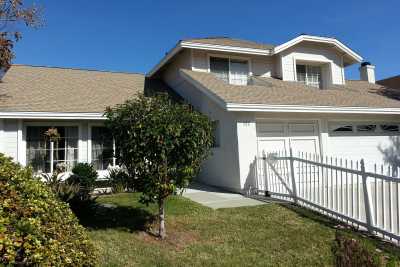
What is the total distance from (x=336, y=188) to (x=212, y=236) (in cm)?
334

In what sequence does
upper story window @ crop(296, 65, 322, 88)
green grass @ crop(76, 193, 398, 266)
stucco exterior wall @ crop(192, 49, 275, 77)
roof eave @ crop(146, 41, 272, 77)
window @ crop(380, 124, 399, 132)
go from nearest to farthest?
green grass @ crop(76, 193, 398, 266), roof eave @ crop(146, 41, 272, 77), window @ crop(380, 124, 399, 132), stucco exterior wall @ crop(192, 49, 275, 77), upper story window @ crop(296, 65, 322, 88)

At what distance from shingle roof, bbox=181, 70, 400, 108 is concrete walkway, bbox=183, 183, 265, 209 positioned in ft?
10.0

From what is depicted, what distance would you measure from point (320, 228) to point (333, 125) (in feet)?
24.1

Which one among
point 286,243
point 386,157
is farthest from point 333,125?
point 286,243

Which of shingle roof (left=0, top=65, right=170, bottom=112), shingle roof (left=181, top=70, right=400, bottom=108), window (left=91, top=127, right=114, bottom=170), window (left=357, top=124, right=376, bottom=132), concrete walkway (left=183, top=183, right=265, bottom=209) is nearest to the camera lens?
concrete walkway (left=183, top=183, right=265, bottom=209)

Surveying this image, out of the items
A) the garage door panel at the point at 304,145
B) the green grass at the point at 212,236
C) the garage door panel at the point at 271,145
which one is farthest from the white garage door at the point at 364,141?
the green grass at the point at 212,236

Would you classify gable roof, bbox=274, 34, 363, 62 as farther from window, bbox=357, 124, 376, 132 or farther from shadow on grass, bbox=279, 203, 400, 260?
shadow on grass, bbox=279, 203, 400, 260

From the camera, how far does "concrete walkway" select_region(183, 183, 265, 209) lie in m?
9.84

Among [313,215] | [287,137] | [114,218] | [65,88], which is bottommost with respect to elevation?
[313,215]

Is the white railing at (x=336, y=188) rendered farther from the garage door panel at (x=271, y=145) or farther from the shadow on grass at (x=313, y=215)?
the garage door panel at (x=271, y=145)

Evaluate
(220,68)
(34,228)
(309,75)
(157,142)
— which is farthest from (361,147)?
(34,228)

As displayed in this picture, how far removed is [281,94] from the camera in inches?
534

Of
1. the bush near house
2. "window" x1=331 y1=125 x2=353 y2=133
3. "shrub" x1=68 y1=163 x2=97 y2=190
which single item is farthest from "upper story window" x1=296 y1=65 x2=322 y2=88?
the bush near house

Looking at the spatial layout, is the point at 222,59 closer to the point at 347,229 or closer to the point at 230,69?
the point at 230,69
